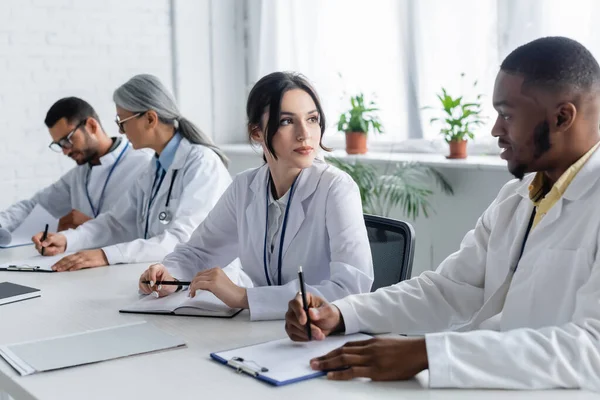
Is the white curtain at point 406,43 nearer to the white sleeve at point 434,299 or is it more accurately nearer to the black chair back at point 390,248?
the black chair back at point 390,248

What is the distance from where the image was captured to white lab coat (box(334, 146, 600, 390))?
48.1 inches

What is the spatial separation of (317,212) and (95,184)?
1.80 metres

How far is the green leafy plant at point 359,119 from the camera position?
13.0 ft

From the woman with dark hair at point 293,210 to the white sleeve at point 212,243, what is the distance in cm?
1

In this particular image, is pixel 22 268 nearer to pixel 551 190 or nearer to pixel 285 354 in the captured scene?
pixel 285 354

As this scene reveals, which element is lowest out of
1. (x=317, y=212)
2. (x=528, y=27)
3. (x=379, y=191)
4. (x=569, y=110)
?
(x=379, y=191)

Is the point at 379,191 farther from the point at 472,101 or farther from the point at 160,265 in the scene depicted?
the point at 160,265

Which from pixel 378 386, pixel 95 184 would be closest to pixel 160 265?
pixel 378 386

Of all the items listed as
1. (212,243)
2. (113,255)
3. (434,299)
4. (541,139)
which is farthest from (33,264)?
(541,139)

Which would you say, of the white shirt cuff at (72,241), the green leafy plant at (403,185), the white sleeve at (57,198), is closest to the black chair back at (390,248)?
the white shirt cuff at (72,241)

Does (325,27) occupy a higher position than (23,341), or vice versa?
(325,27)

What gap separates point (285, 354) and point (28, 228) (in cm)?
238

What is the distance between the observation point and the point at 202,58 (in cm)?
507

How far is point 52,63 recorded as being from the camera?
4.46 meters
